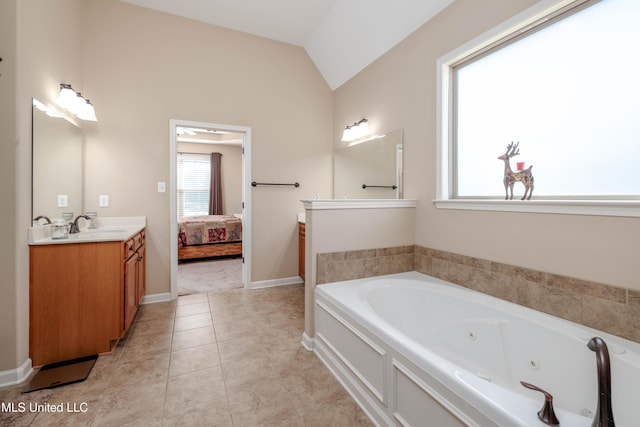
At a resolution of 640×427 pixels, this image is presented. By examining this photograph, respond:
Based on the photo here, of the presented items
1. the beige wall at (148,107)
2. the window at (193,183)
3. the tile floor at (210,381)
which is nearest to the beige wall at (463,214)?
the beige wall at (148,107)

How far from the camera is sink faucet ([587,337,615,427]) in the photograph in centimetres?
83

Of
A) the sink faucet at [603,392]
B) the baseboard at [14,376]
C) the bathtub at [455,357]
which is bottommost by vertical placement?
the baseboard at [14,376]

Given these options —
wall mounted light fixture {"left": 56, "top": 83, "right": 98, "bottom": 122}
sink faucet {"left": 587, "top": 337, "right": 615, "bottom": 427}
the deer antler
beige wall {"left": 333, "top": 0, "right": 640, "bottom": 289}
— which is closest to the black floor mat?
wall mounted light fixture {"left": 56, "top": 83, "right": 98, "bottom": 122}

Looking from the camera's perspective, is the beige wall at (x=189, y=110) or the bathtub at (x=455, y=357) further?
the beige wall at (x=189, y=110)

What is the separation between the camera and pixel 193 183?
6898mm

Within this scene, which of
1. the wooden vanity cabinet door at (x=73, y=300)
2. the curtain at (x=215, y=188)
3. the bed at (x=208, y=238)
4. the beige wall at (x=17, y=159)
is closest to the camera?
the beige wall at (x=17, y=159)

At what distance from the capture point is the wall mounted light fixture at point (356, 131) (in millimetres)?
3271

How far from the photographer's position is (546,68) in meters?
1.75

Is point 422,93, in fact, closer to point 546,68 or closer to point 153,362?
point 546,68

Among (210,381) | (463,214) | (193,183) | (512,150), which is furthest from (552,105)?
(193,183)

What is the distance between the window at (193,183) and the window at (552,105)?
6.03 meters

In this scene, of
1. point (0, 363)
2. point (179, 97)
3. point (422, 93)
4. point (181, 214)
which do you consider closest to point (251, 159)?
point (179, 97)

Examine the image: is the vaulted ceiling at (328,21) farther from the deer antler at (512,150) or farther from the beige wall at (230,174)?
the beige wall at (230,174)

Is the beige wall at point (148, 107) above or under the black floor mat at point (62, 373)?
→ above
